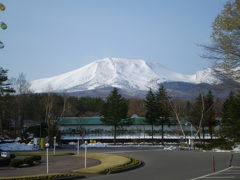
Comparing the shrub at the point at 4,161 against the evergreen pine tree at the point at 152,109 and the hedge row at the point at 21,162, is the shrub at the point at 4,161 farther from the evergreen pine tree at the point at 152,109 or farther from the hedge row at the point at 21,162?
the evergreen pine tree at the point at 152,109

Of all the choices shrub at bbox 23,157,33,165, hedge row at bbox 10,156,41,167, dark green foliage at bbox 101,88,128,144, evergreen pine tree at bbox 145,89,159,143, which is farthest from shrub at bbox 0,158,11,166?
evergreen pine tree at bbox 145,89,159,143

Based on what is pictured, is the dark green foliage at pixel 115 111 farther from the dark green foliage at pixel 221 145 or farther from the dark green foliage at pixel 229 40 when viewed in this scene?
the dark green foliage at pixel 229 40

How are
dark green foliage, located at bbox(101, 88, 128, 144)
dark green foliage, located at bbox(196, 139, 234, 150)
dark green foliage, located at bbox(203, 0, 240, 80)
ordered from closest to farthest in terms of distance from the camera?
dark green foliage, located at bbox(203, 0, 240, 80), dark green foliage, located at bbox(196, 139, 234, 150), dark green foliage, located at bbox(101, 88, 128, 144)

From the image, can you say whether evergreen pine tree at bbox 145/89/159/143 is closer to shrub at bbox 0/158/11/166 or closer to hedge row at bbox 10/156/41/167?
hedge row at bbox 10/156/41/167

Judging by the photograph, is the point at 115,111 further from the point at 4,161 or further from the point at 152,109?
the point at 4,161

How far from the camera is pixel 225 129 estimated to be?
38375 millimetres

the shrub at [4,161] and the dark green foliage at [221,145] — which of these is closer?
the shrub at [4,161]

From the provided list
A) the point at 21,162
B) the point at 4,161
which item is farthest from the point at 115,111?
the point at 21,162

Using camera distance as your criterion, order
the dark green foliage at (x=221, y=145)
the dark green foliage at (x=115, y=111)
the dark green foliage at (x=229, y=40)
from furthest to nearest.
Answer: the dark green foliage at (x=115, y=111)
the dark green foliage at (x=221, y=145)
the dark green foliage at (x=229, y=40)

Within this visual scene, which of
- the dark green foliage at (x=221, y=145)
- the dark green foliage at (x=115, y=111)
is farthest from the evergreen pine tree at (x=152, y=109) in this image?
the dark green foliage at (x=221, y=145)

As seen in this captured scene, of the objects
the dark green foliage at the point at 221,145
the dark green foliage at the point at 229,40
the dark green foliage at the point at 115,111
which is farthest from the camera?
the dark green foliage at the point at 115,111

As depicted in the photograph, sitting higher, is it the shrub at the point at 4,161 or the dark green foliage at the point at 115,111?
the dark green foliage at the point at 115,111

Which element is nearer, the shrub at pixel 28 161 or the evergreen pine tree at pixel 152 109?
the shrub at pixel 28 161

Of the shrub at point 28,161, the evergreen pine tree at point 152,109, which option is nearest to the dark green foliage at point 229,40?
the shrub at point 28,161
